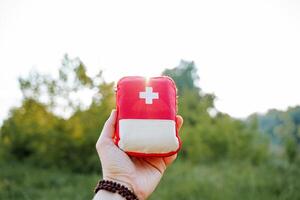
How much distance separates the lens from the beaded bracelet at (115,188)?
1.78 meters

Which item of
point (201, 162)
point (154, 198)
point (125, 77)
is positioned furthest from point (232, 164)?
point (125, 77)

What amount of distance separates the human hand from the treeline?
7181mm

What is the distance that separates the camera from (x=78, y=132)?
32.5ft

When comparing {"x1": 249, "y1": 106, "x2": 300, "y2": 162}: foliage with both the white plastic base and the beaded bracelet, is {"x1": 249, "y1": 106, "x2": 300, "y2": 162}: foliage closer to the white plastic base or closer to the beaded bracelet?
the white plastic base

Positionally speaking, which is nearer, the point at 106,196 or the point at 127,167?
the point at 106,196

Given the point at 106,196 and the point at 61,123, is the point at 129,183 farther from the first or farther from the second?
the point at 61,123

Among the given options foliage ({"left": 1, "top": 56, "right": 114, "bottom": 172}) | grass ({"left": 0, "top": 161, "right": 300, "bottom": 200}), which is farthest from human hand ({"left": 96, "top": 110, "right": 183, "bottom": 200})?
foliage ({"left": 1, "top": 56, "right": 114, "bottom": 172})

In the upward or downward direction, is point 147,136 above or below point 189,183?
above

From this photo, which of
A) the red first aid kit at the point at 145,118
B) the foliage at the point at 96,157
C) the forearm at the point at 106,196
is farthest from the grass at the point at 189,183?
the forearm at the point at 106,196

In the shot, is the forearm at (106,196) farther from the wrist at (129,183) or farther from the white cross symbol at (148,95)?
the white cross symbol at (148,95)

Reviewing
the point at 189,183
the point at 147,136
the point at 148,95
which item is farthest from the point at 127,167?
the point at 189,183

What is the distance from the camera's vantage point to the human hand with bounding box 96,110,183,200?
1.86 metres

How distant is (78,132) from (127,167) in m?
8.15

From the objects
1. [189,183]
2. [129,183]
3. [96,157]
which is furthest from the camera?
[96,157]
